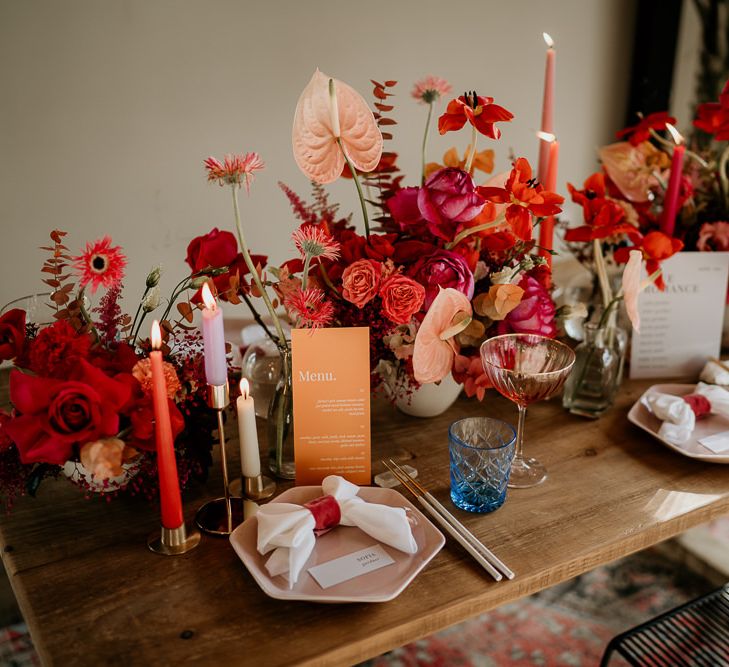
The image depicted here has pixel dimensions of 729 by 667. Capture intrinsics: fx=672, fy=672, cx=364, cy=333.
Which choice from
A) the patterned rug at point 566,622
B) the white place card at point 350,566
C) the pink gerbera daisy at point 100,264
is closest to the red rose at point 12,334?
the pink gerbera daisy at point 100,264

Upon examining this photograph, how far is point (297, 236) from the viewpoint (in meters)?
0.88

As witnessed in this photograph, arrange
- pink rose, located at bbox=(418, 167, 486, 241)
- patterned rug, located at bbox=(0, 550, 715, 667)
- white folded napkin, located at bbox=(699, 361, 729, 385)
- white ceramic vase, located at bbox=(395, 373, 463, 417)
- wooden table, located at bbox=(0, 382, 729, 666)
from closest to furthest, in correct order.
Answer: wooden table, located at bbox=(0, 382, 729, 666)
pink rose, located at bbox=(418, 167, 486, 241)
white ceramic vase, located at bbox=(395, 373, 463, 417)
white folded napkin, located at bbox=(699, 361, 729, 385)
patterned rug, located at bbox=(0, 550, 715, 667)

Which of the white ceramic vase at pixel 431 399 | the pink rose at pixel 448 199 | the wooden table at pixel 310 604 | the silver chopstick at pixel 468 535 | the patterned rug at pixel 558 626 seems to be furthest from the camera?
the patterned rug at pixel 558 626

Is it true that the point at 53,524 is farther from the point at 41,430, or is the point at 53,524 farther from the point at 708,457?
the point at 708,457

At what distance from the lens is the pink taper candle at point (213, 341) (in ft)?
2.60

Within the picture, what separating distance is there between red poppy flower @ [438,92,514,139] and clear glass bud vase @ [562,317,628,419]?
46 centimetres

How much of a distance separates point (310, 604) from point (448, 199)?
56 centimetres

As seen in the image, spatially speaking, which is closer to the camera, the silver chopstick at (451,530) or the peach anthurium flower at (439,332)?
the silver chopstick at (451,530)

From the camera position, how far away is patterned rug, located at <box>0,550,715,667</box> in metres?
1.59

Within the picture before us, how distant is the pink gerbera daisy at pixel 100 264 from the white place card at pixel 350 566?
429mm

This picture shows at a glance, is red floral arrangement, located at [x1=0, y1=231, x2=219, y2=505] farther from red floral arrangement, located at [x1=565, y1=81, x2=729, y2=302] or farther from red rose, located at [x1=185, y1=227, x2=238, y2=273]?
red floral arrangement, located at [x1=565, y1=81, x2=729, y2=302]

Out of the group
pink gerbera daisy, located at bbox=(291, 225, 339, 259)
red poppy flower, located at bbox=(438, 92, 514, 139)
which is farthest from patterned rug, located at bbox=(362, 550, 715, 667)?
red poppy flower, located at bbox=(438, 92, 514, 139)

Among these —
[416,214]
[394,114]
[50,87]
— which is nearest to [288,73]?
[394,114]

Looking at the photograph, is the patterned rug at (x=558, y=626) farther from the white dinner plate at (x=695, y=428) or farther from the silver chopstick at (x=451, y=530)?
the silver chopstick at (x=451, y=530)
